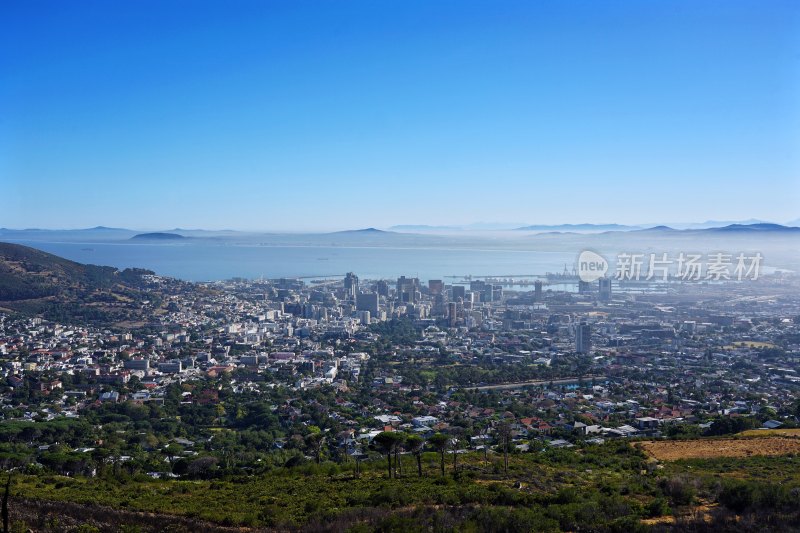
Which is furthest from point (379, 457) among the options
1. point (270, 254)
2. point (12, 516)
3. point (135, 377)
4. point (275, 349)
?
point (270, 254)

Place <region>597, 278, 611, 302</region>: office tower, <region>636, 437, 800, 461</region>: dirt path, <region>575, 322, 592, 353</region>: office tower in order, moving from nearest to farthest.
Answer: <region>636, 437, 800, 461</region>: dirt path
<region>575, 322, 592, 353</region>: office tower
<region>597, 278, 611, 302</region>: office tower

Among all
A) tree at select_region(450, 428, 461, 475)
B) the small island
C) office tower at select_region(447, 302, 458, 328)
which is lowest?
office tower at select_region(447, 302, 458, 328)

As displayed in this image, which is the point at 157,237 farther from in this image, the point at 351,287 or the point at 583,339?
the point at 583,339

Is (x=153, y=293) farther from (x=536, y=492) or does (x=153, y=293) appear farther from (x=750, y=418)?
(x=536, y=492)

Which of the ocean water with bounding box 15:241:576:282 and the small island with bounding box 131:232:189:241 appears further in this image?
→ the small island with bounding box 131:232:189:241

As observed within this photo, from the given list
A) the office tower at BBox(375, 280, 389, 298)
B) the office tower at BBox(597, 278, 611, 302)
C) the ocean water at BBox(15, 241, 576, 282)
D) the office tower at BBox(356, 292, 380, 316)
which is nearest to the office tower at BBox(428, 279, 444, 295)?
the office tower at BBox(375, 280, 389, 298)

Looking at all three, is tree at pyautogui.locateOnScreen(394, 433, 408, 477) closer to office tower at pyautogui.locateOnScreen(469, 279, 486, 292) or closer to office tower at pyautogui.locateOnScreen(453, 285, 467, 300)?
office tower at pyautogui.locateOnScreen(453, 285, 467, 300)

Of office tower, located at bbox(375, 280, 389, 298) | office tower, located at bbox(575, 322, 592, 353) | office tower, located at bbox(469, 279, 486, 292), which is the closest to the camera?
office tower, located at bbox(575, 322, 592, 353)
